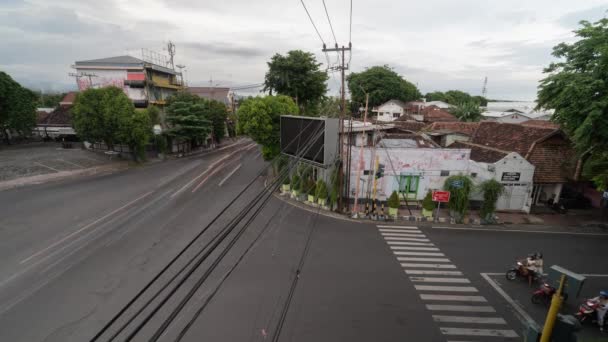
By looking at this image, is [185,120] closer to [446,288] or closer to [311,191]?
[311,191]

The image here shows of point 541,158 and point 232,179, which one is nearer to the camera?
point 541,158

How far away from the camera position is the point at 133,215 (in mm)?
17984

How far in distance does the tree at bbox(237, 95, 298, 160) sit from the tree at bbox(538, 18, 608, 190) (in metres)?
18.6

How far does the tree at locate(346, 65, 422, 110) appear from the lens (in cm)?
6669

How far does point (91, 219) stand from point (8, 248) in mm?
3887

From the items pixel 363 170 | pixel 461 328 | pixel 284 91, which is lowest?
pixel 461 328

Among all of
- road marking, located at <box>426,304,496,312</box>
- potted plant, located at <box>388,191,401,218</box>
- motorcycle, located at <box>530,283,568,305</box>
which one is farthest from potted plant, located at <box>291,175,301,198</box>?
motorcycle, located at <box>530,283,568,305</box>

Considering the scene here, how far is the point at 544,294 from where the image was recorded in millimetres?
10547

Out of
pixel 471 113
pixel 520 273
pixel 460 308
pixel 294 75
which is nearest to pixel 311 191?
pixel 460 308

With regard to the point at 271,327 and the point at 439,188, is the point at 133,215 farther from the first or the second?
the point at 439,188

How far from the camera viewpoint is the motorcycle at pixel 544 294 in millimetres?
10469

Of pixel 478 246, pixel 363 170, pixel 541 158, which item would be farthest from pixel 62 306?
pixel 541 158

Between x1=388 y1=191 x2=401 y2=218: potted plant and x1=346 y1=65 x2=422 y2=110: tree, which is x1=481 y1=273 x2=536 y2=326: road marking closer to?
x1=388 y1=191 x2=401 y2=218: potted plant

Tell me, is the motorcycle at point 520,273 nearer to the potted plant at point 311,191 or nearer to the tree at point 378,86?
the potted plant at point 311,191
